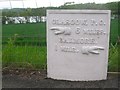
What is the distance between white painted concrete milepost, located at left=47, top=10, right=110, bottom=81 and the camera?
19.8 feet

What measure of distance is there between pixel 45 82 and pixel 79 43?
0.90 m

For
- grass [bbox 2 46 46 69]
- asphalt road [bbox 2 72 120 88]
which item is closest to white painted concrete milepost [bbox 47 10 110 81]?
asphalt road [bbox 2 72 120 88]

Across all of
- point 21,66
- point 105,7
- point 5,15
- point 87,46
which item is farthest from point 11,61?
point 105,7

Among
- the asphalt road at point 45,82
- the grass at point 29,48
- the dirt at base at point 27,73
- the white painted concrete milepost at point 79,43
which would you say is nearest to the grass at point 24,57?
the grass at point 29,48

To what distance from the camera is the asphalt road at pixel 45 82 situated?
232 inches

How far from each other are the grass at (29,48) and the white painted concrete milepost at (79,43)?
0.63 m

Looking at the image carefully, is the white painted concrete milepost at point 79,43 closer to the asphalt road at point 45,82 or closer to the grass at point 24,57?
the asphalt road at point 45,82

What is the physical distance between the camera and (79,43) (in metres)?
6.11

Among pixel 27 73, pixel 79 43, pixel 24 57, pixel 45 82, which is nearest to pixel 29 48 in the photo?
pixel 24 57

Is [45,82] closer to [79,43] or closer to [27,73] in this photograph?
[27,73]

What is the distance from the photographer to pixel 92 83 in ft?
19.8

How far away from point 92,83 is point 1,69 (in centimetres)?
184

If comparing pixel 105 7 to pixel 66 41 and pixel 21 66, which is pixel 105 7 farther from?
pixel 21 66

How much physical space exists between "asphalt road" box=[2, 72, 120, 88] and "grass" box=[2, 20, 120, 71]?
42 cm
